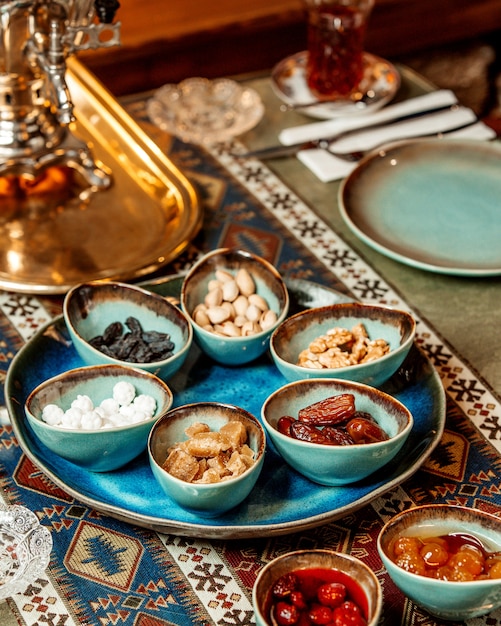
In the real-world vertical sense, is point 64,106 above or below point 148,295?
above

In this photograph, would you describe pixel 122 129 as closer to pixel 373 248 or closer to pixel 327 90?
pixel 327 90

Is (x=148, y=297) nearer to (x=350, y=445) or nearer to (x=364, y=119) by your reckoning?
(x=350, y=445)

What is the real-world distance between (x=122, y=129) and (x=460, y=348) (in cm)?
74

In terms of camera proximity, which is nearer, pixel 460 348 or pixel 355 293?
pixel 460 348

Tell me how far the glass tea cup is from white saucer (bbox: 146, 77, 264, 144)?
13 cm

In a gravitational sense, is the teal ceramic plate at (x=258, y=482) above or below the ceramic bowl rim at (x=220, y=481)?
below

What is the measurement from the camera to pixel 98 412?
0.97 m

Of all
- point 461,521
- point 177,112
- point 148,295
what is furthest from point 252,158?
point 461,521

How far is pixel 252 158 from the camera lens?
1.61 metres

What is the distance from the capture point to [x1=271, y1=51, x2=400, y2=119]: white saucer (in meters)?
1.70

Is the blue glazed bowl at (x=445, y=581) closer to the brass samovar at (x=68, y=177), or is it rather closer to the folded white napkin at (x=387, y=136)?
the brass samovar at (x=68, y=177)

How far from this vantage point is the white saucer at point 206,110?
1661 mm

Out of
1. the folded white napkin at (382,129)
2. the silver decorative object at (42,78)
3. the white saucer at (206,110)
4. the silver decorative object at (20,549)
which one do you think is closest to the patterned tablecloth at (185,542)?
the silver decorative object at (20,549)

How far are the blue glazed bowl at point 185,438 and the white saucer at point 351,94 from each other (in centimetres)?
92
